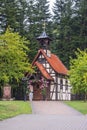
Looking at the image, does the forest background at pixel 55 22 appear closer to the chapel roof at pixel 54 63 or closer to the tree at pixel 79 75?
the chapel roof at pixel 54 63

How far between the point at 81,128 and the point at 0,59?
59.7ft

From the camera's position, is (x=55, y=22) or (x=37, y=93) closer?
(x=37, y=93)

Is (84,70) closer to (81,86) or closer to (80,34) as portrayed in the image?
(81,86)

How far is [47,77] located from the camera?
180 feet

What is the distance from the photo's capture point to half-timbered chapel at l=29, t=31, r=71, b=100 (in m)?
55.1

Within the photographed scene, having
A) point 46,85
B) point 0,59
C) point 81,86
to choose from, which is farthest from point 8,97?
point 0,59

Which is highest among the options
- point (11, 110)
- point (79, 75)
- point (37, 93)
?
point (79, 75)

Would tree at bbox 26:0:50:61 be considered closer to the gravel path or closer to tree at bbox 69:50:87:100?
tree at bbox 69:50:87:100

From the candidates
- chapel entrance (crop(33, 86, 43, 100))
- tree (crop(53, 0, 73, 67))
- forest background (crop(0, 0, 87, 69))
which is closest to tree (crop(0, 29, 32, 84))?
chapel entrance (crop(33, 86, 43, 100))

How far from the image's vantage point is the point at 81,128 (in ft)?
57.8

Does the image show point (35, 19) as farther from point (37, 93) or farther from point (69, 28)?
point (37, 93)

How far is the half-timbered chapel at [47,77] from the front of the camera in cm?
5506

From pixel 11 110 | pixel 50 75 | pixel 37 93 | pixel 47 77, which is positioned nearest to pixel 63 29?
pixel 50 75

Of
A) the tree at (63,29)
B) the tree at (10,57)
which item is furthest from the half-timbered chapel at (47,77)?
the tree at (10,57)
